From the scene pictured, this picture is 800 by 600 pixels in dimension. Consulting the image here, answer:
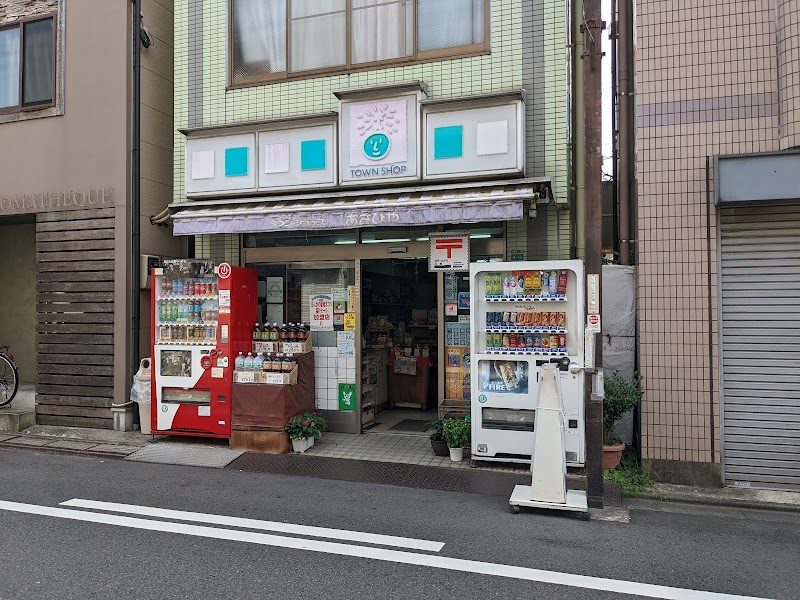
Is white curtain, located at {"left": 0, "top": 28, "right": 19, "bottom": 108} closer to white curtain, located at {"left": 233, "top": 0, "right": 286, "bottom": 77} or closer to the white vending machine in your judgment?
white curtain, located at {"left": 233, "top": 0, "right": 286, "bottom": 77}

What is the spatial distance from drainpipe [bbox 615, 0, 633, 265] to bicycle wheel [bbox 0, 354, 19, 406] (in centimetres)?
1013

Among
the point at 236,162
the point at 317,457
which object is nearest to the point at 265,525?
the point at 317,457

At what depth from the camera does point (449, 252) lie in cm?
856

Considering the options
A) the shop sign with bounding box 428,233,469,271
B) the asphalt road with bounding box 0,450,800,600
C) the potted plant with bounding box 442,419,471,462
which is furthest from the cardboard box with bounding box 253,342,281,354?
the potted plant with bounding box 442,419,471,462

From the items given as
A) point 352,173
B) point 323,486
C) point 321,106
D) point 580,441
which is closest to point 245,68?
point 321,106

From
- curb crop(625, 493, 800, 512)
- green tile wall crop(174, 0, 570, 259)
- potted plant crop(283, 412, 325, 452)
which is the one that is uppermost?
green tile wall crop(174, 0, 570, 259)

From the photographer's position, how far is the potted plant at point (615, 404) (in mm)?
7035

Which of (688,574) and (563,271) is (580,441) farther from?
(688,574)

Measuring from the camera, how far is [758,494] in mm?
6672

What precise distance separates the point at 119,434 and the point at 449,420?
5.22m

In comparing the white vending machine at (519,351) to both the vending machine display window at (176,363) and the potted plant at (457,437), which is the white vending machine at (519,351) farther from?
the vending machine display window at (176,363)

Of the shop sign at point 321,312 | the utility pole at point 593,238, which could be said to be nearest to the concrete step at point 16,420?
the shop sign at point 321,312

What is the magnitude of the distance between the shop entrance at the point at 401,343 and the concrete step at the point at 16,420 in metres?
5.70

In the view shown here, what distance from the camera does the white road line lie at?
5.21 metres
